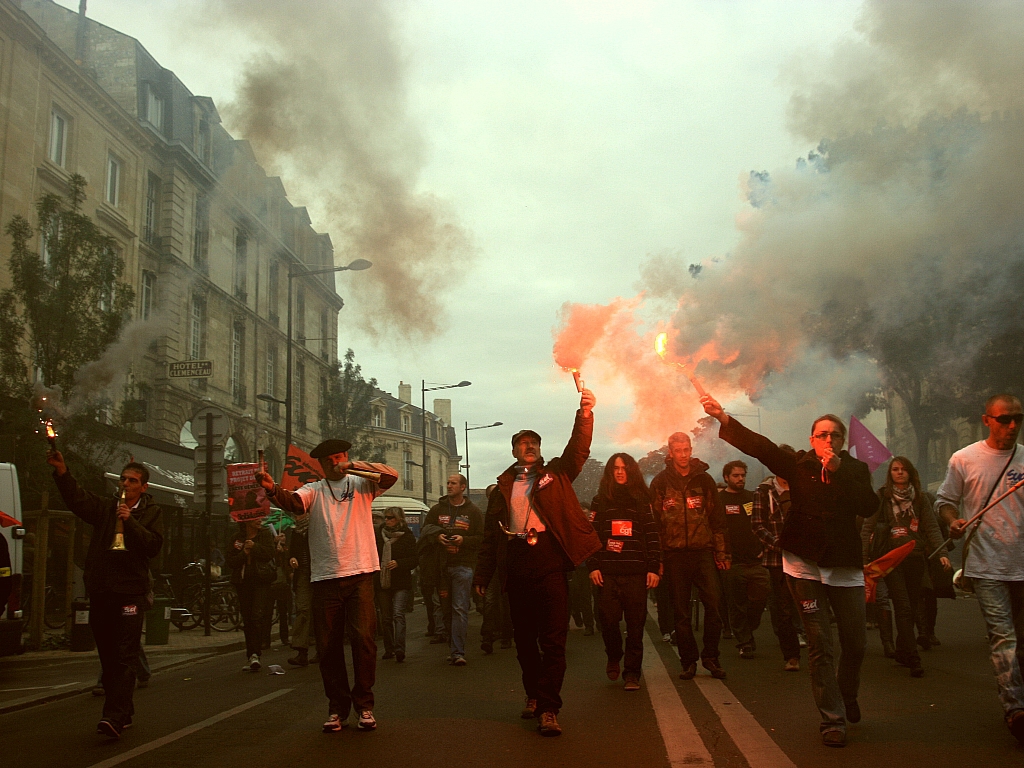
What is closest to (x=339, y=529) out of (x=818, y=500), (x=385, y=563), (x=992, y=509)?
(x=818, y=500)

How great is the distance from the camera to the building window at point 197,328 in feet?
109

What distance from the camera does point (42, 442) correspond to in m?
15.7

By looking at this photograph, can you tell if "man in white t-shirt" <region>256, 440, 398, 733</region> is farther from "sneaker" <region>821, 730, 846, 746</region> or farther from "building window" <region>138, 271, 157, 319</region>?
"building window" <region>138, 271, 157, 319</region>

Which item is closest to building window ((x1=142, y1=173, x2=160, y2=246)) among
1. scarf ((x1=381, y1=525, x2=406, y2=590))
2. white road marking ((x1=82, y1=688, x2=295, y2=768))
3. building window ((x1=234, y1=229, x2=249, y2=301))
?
building window ((x1=234, y1=229, x2=249, y2=301))

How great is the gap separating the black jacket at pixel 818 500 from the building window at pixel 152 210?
94.3 ft

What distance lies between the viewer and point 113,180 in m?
29.2

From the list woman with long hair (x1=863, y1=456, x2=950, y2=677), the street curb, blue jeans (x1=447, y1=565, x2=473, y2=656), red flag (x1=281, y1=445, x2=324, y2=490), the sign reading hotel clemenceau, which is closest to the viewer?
the street curb

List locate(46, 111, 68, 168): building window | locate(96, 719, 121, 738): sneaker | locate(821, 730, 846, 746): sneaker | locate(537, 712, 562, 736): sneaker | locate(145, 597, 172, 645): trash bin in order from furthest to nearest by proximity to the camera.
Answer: locate(46, 111, 68, 168): building window
locate(145, 597, 172, 645): trash bin
locate(96, 719, 121, 738): sneaker
locate(537, 712, 562, 736): sneaker
locate(821, 730, 846, 746): sneaker

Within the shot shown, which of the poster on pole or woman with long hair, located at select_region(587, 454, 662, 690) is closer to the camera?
woman with long hair, located at select_region(587, 454, 662, 690)

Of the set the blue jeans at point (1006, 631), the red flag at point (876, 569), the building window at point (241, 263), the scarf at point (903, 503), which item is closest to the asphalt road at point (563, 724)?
the blue jeans at point (1006, 631)

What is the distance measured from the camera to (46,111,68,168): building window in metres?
25.4

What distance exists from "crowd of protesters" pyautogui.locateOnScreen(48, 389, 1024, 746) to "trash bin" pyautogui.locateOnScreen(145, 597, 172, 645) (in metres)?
4.36

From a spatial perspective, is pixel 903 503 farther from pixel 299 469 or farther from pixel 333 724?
pixel 299 469

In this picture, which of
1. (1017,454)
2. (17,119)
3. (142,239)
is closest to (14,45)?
(17,119)
